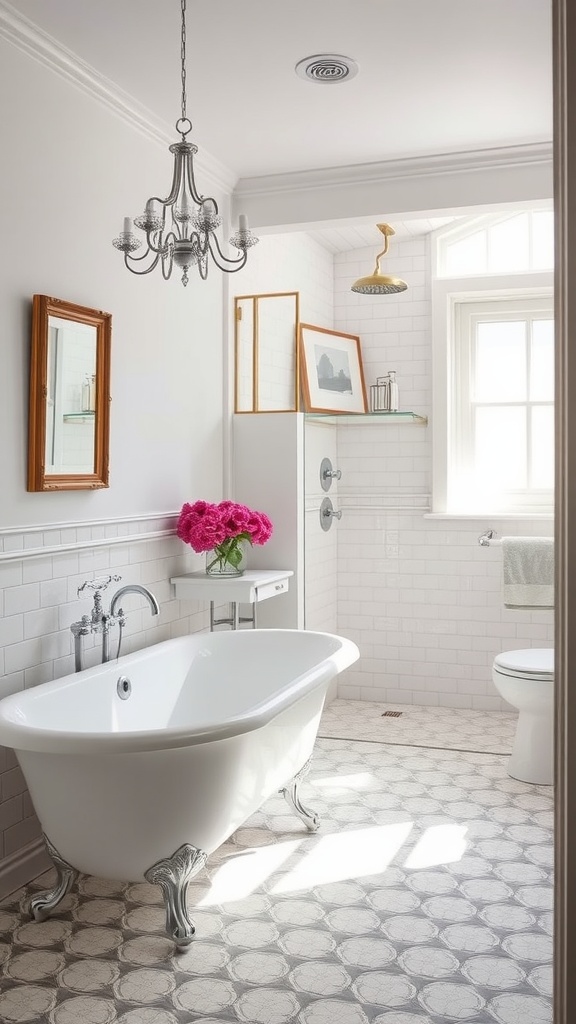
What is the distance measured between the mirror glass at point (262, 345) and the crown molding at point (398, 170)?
0.54 m

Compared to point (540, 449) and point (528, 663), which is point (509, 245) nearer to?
point (540, 449)

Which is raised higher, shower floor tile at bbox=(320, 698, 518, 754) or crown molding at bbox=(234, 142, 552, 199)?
crown molding at bbox=(234, 142, 552, 199)

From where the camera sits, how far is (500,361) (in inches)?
215

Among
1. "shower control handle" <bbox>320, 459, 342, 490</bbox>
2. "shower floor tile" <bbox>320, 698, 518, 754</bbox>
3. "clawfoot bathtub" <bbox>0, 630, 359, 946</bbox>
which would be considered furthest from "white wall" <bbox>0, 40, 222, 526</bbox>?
"shower floor tile" <bbox>320, 698, 518, 754</bbox>

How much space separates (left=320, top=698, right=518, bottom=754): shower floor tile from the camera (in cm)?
466

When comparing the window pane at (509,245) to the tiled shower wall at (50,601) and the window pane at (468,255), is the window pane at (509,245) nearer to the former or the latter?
the window pane at (468,255)

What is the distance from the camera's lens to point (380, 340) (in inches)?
222

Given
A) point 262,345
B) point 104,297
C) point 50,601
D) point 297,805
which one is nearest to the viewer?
point 50,601

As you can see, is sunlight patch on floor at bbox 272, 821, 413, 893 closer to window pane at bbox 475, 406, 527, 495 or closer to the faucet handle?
the faucet handle

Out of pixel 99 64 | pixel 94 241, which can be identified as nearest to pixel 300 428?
pixel 94 241

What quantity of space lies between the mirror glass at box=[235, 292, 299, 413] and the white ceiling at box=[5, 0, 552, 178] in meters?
0.76

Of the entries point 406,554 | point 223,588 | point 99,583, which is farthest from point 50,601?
point 406,554

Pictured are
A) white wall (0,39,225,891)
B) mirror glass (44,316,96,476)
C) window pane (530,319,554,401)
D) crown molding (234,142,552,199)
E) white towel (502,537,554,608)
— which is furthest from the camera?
window pane (530,319,554,401)

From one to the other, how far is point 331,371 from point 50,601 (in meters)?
2.72
